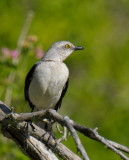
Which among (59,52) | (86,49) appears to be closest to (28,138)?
(59,52)

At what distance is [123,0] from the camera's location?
14359 mm

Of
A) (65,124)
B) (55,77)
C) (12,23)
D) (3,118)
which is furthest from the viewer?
(12,23)

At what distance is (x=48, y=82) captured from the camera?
7121 millimetres

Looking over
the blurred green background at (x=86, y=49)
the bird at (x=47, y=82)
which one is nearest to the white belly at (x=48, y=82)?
the bird at (x=47, y=82)

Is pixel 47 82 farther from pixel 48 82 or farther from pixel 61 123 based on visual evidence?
pixel 61 123

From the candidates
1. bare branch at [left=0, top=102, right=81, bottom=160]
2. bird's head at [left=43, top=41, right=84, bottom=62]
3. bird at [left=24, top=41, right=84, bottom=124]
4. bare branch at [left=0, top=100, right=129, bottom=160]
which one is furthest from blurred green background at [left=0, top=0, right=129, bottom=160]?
bare branch at [left=0, top=100, right=129, bottom=160]

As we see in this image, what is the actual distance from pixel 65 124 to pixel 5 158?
3.30m

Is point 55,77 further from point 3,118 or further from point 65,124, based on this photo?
point 65,124

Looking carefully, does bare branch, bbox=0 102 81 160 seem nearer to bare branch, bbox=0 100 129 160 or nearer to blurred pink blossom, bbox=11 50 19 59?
bare branch, bbox=0 100 129 160

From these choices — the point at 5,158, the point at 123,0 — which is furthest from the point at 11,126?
the point at 123,0

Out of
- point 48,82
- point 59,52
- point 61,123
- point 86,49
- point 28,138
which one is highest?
point 61,123

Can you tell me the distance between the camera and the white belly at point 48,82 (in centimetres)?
712

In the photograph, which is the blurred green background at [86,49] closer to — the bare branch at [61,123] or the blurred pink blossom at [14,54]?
the blurred pink blossom at [14,54]

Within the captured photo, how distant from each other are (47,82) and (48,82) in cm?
2
